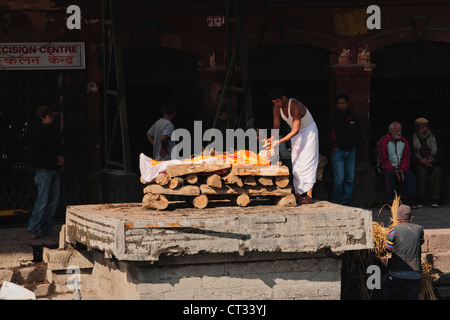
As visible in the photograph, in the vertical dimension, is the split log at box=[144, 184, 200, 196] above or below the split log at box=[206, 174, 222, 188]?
below

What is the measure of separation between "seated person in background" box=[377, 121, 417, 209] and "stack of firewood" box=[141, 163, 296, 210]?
4264mm

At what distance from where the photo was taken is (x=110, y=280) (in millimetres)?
10109

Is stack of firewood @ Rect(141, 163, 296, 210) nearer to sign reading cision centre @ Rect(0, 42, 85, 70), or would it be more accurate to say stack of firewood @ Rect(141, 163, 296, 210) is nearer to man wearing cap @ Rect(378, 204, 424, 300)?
man wearing cap @ Rect(378, 204, 424, 300)

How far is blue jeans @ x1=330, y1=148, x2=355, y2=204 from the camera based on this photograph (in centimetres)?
1359

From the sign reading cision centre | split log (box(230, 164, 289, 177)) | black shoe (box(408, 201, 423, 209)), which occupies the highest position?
the sign reading cision centre

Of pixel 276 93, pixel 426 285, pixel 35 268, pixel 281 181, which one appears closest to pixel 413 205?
pixel 426 285

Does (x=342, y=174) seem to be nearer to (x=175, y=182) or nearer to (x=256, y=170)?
(x=256, y=170)

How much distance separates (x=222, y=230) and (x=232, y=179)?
829 mm

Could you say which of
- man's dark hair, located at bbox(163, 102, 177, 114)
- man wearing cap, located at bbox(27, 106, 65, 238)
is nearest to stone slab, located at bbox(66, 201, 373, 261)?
man wearing cap, located at bbox(27, 106, 65, 238)

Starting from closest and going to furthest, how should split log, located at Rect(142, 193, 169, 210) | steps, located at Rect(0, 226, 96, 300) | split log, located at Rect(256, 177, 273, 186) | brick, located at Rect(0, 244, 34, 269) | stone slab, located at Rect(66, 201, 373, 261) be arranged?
stone slab, located at Rect(66, 201, 373, 261)
split log, located at Rect(142, 193, 169, 210)
split log, located at Rect(256, 177, 273, 186)
steps, located at Rect(0, 226, 96, 300)
brick, located at Rect(0, 244, 34, 269)

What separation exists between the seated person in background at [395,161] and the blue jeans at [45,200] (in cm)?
514

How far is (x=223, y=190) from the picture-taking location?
9.87m
